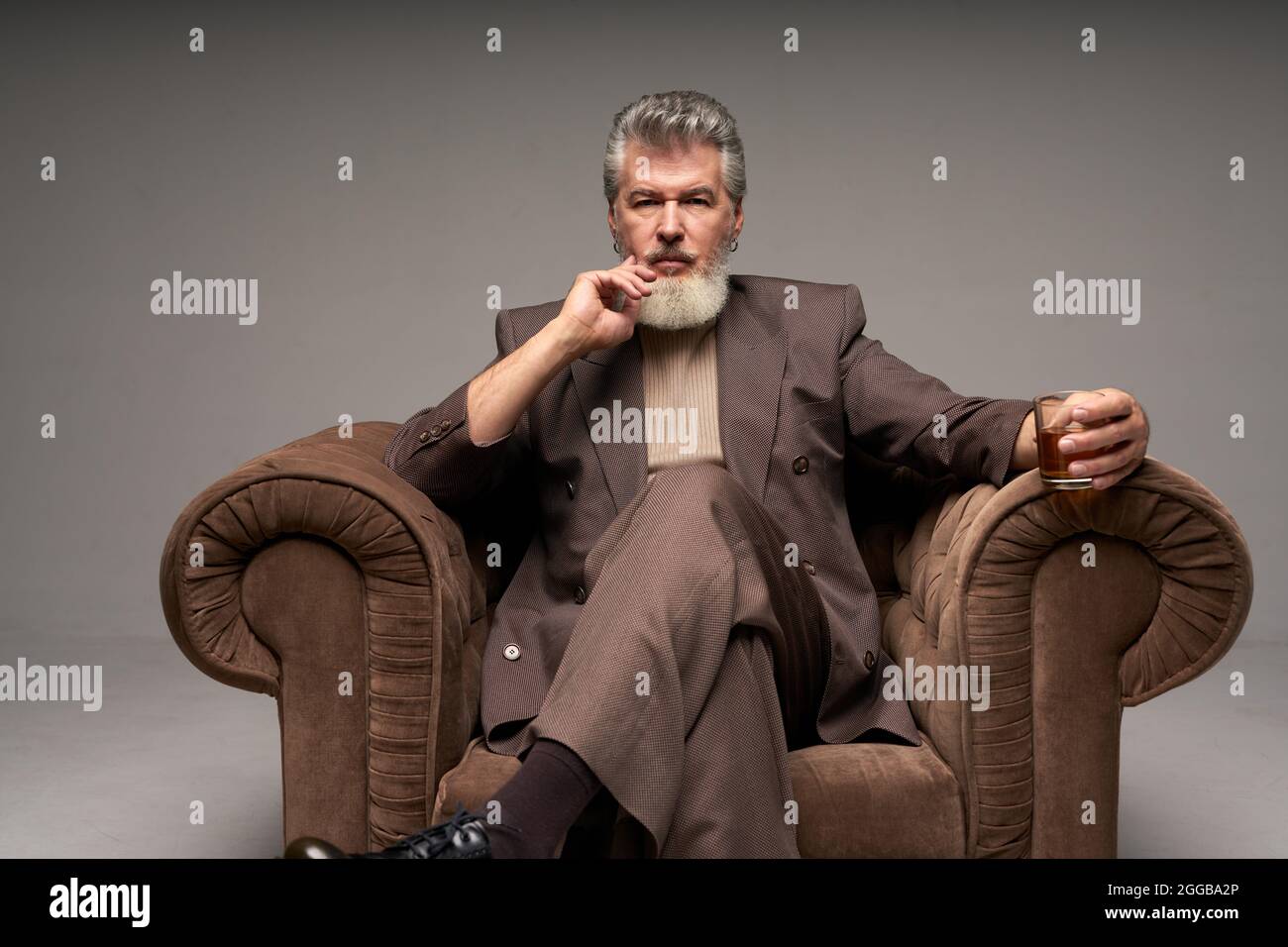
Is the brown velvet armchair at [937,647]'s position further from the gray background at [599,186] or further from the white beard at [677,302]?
the gray background at [599,186]

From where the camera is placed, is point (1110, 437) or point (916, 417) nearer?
point (1110, 437)

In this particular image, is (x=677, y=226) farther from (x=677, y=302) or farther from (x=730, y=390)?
(x=730, y=390)

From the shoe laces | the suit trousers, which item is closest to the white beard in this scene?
the suit trousers

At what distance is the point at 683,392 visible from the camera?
2748mm

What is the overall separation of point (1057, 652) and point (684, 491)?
615 mm

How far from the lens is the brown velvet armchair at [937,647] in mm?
2236

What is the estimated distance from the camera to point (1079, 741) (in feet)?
7.49

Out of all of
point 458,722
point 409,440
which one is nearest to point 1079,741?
point 458,722

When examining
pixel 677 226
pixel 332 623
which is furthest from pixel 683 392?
pixel 332 623

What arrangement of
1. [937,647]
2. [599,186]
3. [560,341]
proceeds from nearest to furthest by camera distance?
[937,647], [560,341], [599,186]

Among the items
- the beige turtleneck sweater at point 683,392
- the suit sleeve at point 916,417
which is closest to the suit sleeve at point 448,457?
the beige turtleneck sweater at point 683,392

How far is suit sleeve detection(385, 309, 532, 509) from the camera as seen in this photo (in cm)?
257

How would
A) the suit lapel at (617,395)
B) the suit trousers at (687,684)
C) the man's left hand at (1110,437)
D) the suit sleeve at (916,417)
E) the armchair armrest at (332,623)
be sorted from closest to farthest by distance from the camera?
1. the suit trousers at (687,684)
2. the man's left hand at (1110,437)
3. the armchair armrest at (332,623)
4. the suit sleeve at (916,417)
5. the suit lapel at (617,395)

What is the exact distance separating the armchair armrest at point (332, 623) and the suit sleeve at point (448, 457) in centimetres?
23
